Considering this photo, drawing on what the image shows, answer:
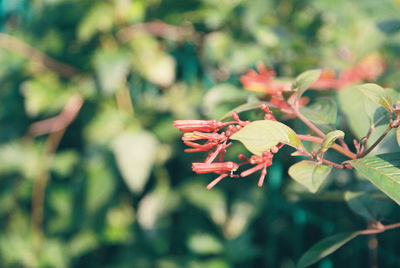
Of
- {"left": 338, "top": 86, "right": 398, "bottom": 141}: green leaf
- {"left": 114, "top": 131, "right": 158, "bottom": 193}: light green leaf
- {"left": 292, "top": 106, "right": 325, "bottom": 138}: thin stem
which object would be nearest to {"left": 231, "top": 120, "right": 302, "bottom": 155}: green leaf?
{"left": 292, "top": 106, "right": 325, "bottom": 138}: thin stem

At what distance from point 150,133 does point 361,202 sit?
81cm

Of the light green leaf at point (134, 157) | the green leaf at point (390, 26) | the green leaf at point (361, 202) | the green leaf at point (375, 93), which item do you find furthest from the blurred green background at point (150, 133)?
the green leaf at point (375, 93)

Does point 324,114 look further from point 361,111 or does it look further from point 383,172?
point 383,172

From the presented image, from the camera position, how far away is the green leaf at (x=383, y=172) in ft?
1.63

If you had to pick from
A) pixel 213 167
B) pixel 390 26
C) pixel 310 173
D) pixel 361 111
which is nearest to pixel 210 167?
pixel 213 167

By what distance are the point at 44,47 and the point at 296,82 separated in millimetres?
1255

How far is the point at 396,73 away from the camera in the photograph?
42.8 inches

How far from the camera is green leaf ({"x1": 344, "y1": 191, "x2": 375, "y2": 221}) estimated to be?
2.61ft

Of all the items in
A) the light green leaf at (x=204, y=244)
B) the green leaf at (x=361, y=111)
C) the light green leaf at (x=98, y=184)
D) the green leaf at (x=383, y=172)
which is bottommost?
the light green leaf at (x=204, y=244)

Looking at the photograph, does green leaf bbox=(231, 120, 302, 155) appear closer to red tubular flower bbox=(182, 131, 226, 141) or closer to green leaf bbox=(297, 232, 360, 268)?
red tubular flower bbox=(182, 131, 226, 141)

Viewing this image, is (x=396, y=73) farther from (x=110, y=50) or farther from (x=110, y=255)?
(x=110, y=255)

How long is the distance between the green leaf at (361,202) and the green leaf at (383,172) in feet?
0.86

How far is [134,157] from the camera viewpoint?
1.32 metres

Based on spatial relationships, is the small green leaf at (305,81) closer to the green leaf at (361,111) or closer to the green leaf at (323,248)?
the green leaf at (361,111)
